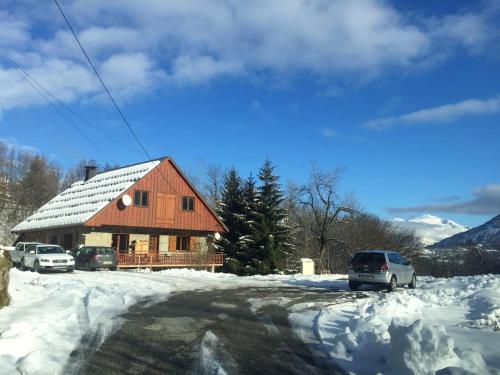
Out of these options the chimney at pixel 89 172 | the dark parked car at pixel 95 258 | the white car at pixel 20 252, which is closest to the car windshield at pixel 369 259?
the dark parked car at pixel 95 258

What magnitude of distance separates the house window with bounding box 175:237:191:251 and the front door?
1.85m

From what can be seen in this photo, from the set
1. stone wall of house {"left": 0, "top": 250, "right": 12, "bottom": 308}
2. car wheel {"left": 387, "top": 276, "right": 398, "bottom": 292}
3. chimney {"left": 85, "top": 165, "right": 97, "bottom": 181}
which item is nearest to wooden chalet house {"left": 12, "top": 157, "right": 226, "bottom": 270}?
chimney {"left": 85, "top": 165, "right": 97, "bottom": 181}

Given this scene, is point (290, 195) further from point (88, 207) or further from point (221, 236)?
point (88, 207)

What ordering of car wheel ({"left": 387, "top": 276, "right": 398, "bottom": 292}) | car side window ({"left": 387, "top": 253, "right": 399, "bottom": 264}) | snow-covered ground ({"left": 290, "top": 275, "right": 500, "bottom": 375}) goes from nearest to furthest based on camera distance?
snow-covered ground ({"left": 290, "top": 275, "right": 500, "bottom": 375}) → car wheel ({"left": 387, "top": 276, "right": 398, "bottom": 292}) → car side window ({"left": 387, "top": 253, "right": 399, "bottom": 264})

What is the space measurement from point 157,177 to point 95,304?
28.5 m

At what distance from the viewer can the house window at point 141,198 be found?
39438 mm

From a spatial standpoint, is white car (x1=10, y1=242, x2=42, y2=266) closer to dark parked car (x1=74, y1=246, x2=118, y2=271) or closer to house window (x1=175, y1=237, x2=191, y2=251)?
dark parked car (x1=74, y1=246, x2=118, y2=271)

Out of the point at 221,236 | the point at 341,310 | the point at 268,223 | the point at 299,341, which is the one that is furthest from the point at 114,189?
the point at 299,341

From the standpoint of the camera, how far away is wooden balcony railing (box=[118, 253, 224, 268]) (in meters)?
36.2

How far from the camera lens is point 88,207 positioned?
3925 centimetres

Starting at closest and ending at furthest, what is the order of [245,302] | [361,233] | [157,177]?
[245,302] < [157,177] < [361,233]

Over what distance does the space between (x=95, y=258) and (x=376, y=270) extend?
1736 centimetres

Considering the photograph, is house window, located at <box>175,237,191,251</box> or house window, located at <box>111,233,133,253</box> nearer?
house window, located at <box>111,233,133,253</box>

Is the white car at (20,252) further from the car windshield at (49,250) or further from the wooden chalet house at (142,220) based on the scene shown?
the wooden chalet house at (142,220)
